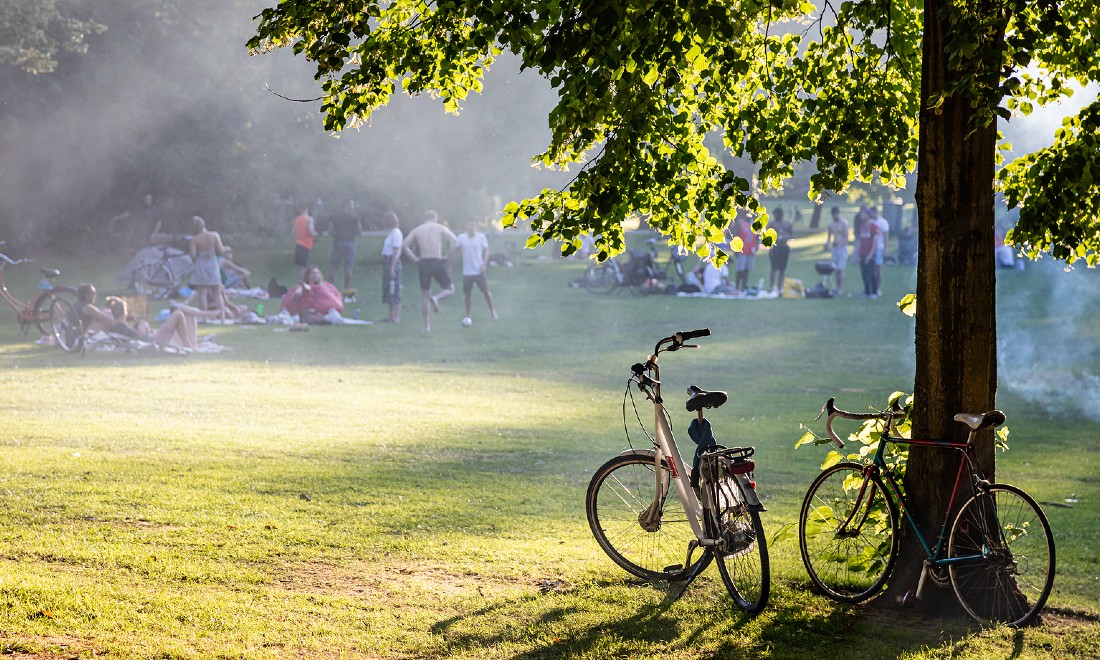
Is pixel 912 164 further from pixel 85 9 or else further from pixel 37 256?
pixel 37 256

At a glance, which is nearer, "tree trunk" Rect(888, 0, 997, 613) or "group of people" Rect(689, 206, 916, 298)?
"tree trunk" Rect(888, 0, 997, 613)

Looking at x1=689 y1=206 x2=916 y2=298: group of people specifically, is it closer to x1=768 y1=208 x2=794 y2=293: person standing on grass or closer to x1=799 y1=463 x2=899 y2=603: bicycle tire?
x1=768 y1=208 x2=794 y2=293: person standing on grass

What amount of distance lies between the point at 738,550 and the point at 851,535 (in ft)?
2.38

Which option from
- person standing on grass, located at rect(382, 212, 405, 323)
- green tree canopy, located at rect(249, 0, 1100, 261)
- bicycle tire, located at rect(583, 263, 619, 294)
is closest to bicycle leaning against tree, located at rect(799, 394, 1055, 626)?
green tree canopy, located at rect(249, 0, 1100, 261)

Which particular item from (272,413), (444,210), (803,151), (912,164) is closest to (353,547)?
(803,151)

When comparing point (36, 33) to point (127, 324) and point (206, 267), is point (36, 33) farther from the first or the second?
point (127, 324)

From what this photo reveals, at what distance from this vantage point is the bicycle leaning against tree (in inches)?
194

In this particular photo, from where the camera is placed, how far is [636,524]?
6027mm

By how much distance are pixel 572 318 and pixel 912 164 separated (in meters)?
16.9

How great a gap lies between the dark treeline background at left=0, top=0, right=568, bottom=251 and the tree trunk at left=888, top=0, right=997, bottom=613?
2868cm

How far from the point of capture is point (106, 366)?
15.4 meters

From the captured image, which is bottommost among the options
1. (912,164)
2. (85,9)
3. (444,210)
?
(912,164)

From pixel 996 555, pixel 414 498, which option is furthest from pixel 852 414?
pixel 414 498

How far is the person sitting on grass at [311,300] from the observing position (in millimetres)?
21250
